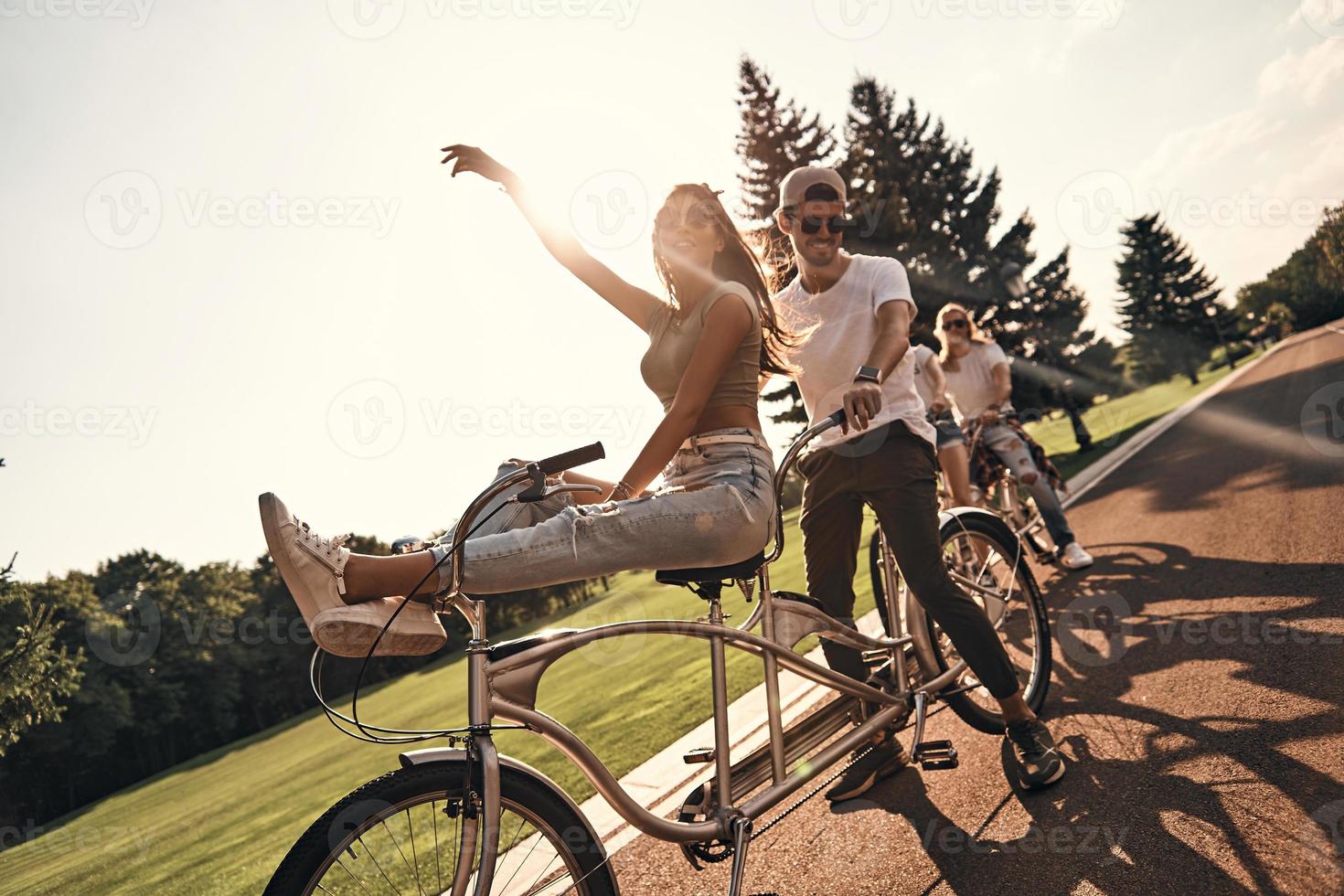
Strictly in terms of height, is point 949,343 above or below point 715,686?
above

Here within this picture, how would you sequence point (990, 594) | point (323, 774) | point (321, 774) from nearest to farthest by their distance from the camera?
point (990, 594) < point (323, 774) < point (321, 774)

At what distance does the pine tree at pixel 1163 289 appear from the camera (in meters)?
75.9

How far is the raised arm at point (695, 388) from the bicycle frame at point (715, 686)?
0.44m

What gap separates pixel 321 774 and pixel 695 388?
11191 millimetres

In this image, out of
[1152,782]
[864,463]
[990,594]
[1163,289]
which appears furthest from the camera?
[1163,289]

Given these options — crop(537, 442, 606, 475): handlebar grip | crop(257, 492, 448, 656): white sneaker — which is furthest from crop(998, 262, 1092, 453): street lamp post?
crop(257, 492, 448, 656): white sneaker

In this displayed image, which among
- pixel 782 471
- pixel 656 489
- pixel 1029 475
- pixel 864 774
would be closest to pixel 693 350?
pixel 656 489

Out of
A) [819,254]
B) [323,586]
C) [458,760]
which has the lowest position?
[458,760]

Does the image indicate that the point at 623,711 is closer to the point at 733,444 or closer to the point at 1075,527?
the point at 733,444

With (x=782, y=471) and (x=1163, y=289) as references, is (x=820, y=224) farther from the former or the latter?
(x=1163, y=289)

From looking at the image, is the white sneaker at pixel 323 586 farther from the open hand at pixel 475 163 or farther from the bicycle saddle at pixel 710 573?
the open hand at pixel 475 163

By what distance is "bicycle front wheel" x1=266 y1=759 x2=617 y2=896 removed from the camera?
190 cm

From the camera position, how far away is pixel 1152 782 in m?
3.19

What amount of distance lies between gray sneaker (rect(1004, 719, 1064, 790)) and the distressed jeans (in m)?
4.34
